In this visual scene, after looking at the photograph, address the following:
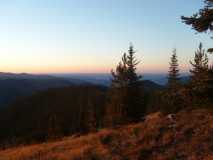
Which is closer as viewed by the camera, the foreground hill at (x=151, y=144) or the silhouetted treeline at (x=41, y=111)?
the foreground hill at (x=151, y=144)

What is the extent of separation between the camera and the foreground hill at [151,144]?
11555 mm

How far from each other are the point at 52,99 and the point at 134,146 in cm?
17404

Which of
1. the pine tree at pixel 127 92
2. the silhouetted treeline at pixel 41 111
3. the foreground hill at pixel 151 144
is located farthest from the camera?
the silhouetted treeline at pixel 41 111

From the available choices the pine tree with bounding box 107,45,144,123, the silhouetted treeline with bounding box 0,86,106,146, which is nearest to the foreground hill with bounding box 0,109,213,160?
the pine tree with bounding box 107,45,144,123

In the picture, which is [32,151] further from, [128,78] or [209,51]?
[128,78]

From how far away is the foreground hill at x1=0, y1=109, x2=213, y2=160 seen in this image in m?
11.6

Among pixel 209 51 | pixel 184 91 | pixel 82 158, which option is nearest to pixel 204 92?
pixel 184 91

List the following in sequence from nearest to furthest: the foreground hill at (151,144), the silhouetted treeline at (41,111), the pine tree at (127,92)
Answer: the foreground hill at (151,144) < the pine tree at (127,92) < the silhouetted treeline at (41,111)

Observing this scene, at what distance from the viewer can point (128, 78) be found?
45.2 meters

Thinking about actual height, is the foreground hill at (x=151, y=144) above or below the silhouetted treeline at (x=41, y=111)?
above

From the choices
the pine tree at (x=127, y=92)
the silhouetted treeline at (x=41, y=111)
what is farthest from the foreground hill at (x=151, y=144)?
the silhouetted treeline at (x=41, y=111)

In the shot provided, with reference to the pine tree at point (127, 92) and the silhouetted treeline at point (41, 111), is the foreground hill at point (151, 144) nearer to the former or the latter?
the pine tree at point (127, 92)

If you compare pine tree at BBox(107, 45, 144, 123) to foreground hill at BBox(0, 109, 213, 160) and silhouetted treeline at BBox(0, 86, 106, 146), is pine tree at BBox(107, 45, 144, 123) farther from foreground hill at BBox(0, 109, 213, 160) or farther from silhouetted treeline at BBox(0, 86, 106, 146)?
silhouetted treeline at BBox(0, 86, 106, 146)

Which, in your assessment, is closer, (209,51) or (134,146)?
(134,146)
